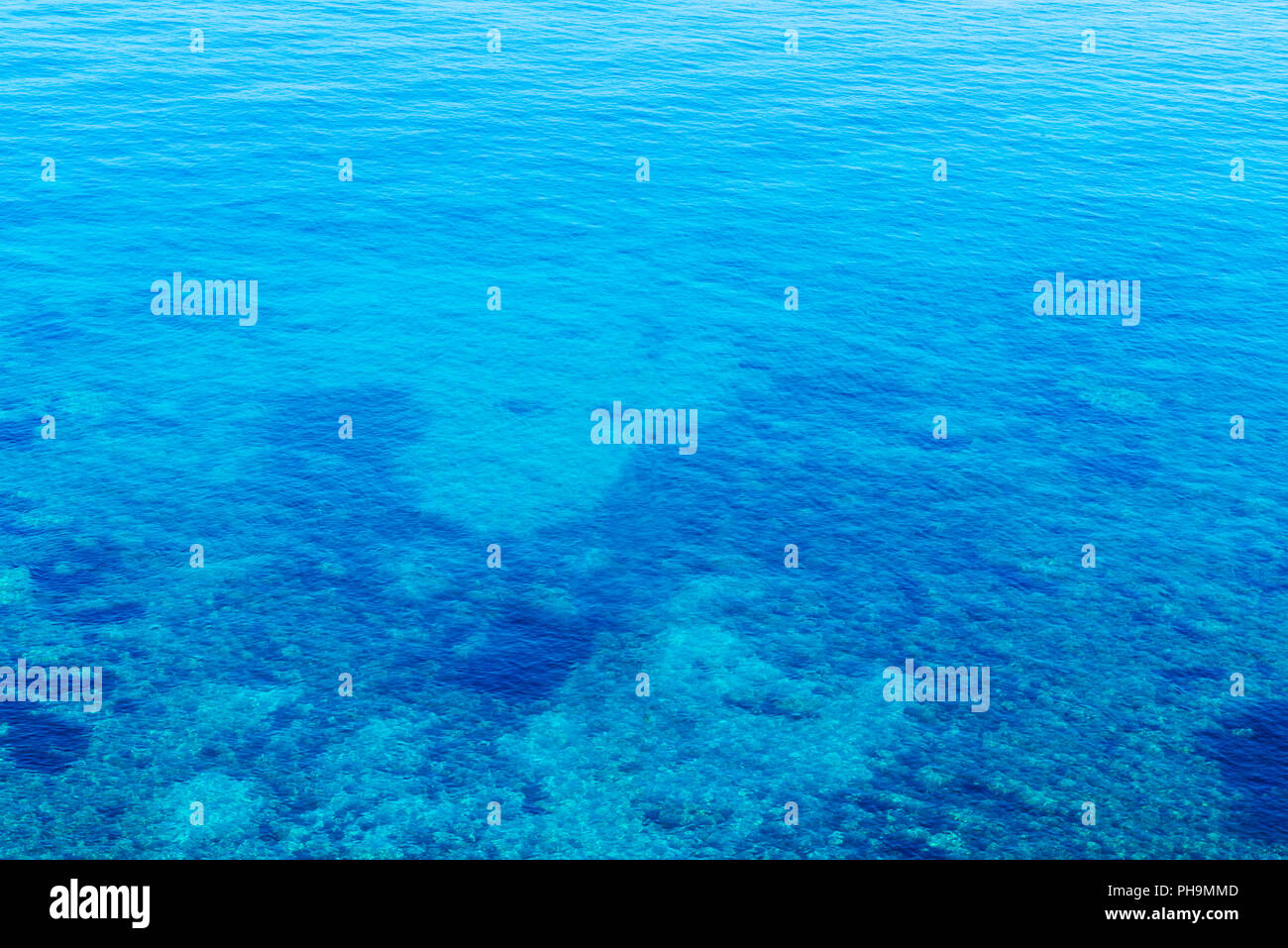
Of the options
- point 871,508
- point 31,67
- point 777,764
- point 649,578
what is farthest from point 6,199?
point 777,764

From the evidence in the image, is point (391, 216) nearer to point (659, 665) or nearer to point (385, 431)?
point (385, 431)

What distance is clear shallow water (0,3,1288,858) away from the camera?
5931 centimetres

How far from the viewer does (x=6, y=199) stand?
107875 mm

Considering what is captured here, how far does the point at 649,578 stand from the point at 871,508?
14875 millimetres

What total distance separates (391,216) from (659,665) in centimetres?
5760

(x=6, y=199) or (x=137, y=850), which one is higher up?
(x=6, y=199)

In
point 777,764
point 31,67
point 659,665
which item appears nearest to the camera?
point 777,764

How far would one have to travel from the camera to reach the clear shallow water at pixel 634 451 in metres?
59.3

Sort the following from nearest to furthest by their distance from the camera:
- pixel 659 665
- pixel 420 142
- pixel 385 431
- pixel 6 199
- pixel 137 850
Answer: pixel 137 850
pixel 659 665
pixel 385 431
pixel 6 199
pixel 420 142

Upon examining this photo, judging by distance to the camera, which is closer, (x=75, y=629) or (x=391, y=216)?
(x=75, y=629)

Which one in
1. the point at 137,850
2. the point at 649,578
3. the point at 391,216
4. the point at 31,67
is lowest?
the point at 137,850

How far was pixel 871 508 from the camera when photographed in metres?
77.6

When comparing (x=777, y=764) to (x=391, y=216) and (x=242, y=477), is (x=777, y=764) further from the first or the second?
(x=391, y=216)

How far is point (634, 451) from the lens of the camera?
8350 cm
